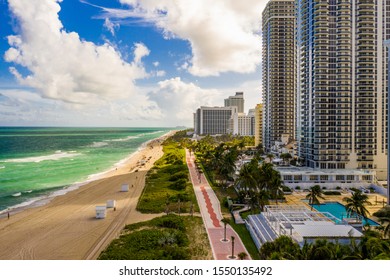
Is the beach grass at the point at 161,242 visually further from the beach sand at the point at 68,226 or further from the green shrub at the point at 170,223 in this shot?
the beach sand at the point at 68,226

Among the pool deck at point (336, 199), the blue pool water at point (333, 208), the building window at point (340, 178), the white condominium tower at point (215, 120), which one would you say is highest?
the white condominium tower at point (215, 120)

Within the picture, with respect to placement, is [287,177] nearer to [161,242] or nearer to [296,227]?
[296,227]

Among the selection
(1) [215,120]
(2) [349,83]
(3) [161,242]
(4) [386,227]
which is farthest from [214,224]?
(1) [215,120]

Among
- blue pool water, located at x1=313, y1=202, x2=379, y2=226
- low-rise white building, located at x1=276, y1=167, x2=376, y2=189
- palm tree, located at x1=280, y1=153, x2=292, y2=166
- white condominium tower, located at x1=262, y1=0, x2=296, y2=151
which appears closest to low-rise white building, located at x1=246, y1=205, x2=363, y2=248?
blue pool water, located at x1=313, y1=202, x2=379, y2=226

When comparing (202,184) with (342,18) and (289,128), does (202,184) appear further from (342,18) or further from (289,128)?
(289,128)

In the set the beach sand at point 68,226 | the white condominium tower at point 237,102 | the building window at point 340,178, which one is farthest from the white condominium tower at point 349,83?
the white condominium tower at point 237,102
